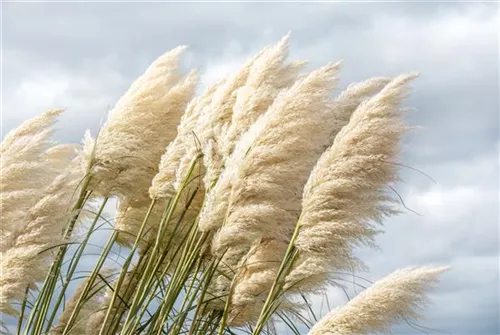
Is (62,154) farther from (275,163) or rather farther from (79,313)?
(275,163)

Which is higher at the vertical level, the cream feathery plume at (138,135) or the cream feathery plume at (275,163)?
the cream feathery plume at (138,135)

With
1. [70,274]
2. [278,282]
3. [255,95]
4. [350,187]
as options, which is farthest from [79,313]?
[350,187]

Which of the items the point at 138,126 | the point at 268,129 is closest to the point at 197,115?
the point at 138,126

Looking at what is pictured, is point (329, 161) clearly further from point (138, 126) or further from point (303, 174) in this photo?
point (138, 126)

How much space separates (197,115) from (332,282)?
0.96 metres

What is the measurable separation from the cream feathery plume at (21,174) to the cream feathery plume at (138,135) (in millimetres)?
236

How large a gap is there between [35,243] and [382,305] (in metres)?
1.35

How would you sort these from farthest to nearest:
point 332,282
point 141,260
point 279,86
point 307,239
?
point 141,260, point 279,86, point 332,282, point 307,239

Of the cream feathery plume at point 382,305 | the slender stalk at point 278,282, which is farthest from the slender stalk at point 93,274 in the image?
the cream feathery plume at point 382,305

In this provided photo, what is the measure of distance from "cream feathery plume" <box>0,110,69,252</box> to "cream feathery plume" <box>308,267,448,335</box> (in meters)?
1.30

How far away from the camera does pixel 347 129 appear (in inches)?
128

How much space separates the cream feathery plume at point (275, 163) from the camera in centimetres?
330

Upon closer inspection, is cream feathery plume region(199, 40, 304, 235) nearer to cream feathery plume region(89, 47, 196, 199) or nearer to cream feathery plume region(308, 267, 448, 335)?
cream feathery plume region(89, 47, 196, 199)

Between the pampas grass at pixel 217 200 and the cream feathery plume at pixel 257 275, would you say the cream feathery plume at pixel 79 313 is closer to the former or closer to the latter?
the pampas grass at pixel 217 200
